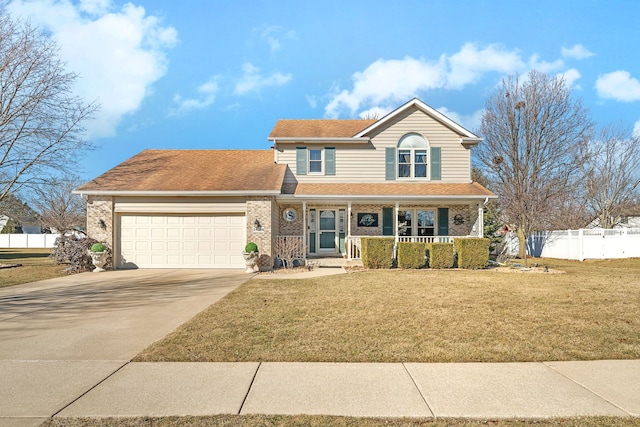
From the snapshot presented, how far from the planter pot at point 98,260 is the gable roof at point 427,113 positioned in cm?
1129

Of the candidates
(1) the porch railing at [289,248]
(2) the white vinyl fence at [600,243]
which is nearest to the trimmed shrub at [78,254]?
(1) the porch railing at [289,248]

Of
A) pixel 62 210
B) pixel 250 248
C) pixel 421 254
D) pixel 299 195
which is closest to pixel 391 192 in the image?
pixel 421 254

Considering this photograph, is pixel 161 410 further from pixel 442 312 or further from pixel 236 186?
pixel 236 186

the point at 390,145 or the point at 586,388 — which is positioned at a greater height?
the point at 390,145

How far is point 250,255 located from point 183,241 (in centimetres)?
320

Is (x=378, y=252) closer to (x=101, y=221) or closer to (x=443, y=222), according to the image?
(x=443, y=222)

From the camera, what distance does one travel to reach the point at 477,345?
17.7 ft

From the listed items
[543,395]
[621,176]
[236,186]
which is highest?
[621,176]

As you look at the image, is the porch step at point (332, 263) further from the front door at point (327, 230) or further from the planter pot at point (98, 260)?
the planter pot at point (98, 260)

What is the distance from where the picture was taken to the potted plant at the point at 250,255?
1400 cm

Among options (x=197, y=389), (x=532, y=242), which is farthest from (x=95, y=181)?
(x=532, y=242)

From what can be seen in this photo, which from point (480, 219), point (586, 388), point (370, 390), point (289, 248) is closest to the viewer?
point (370, 390)

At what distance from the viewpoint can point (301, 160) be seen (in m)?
17.6

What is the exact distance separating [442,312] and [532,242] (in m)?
20.9
